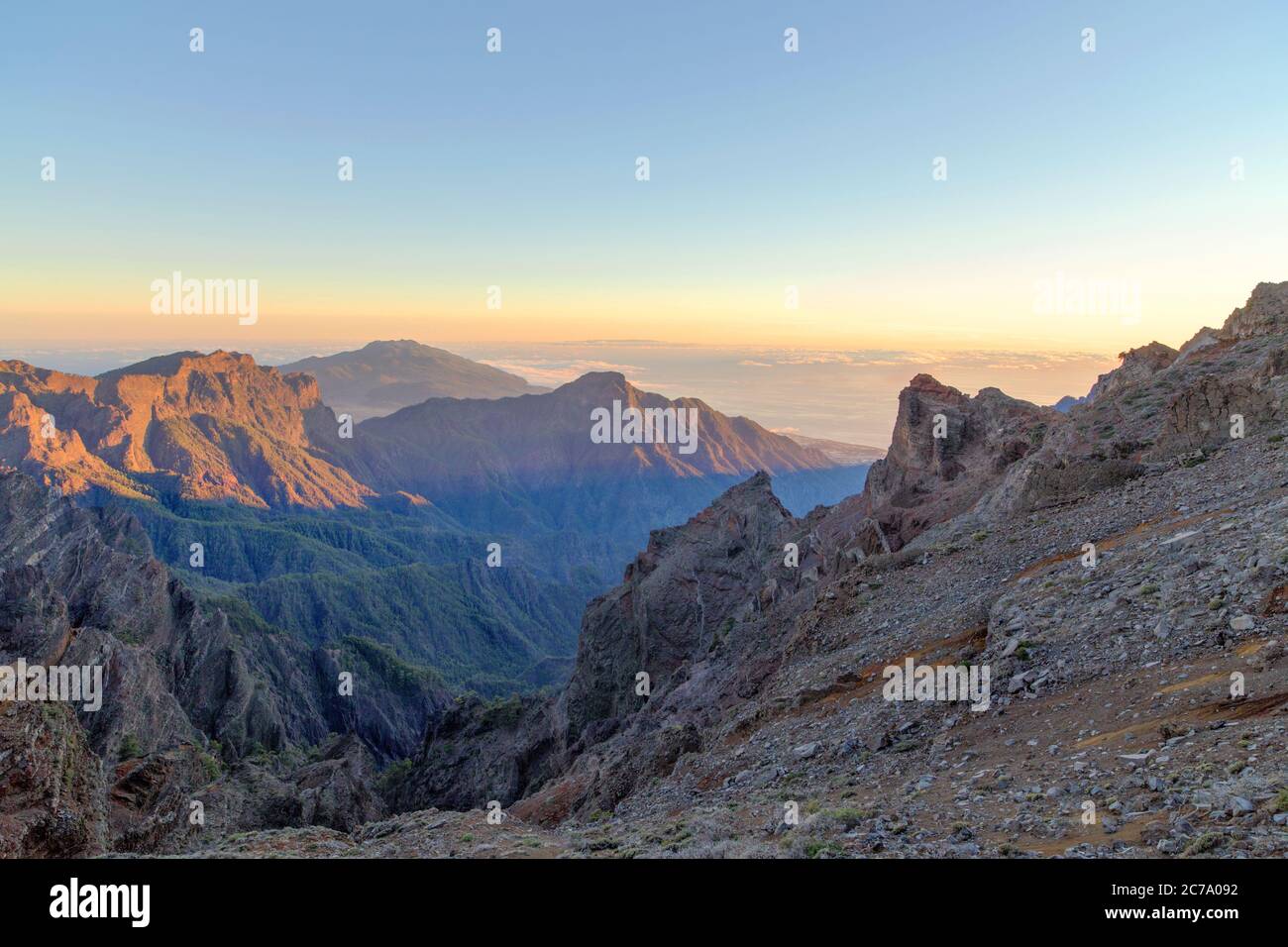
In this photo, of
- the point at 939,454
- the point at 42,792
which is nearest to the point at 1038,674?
the point at 42,792

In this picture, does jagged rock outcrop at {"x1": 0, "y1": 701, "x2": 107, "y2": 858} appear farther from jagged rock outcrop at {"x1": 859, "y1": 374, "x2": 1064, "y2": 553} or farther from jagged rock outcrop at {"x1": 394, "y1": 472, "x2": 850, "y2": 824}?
jagged rock outcrop at {"x1": 859, "y1": 374, "x2": 1064, "y2": 553}

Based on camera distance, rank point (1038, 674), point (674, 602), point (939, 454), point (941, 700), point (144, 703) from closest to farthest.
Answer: point (1038, 674) → point (941, 700) → point (939, 454) → point (674, 602) → point (144, 703)

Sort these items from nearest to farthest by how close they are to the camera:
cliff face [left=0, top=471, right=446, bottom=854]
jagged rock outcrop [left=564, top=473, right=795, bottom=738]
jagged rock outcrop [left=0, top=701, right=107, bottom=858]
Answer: jagged rock outcrop [left=0, top=701, right=107, bottom=858] → cliff face [left=0, top=471, right=446, bottom=854] → jagged rock outcrop [left=564, top=473, right=795, bottom=738]

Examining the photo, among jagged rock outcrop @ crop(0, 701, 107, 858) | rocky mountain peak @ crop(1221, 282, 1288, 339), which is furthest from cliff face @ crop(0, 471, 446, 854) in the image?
rocky mountain peak @ crop(1221, 282, 1288, 339)

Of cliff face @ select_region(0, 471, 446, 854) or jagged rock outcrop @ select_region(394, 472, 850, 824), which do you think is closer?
cliff face @ select_region(0, 471, 446, 854)

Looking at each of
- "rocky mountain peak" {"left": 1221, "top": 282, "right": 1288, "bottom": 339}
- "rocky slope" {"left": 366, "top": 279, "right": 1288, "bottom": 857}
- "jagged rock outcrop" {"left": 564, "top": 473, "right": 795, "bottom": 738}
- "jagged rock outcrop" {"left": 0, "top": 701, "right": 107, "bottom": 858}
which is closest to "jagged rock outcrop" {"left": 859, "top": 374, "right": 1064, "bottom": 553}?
"rocky slope" {"left": 366, "top": 279, "right": 1288, "bottom": 857}

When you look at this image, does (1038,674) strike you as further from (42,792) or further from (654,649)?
(654,649)

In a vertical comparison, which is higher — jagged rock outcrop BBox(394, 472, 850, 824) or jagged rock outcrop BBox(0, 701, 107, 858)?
jagged rock outcrop BBox(0, 701, 107, 858)

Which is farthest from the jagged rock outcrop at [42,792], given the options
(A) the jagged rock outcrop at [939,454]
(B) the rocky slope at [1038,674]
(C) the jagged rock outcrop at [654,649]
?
(A) the jagged rock outcrop at [939,454]

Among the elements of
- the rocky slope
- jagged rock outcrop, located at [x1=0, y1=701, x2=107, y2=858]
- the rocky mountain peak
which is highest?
the rocky mountain peak

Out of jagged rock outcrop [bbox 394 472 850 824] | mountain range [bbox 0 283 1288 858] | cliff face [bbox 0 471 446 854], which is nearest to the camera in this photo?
mountain range [bbox 0 283 1288 858]
